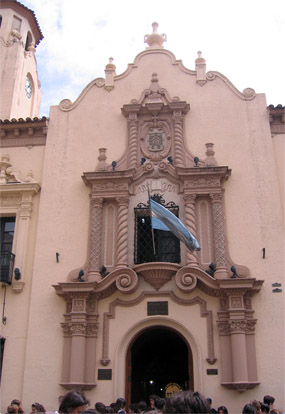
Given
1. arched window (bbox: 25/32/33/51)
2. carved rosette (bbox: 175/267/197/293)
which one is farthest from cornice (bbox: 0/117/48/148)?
arched window (bbox: 25/32/33/51)

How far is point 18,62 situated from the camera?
64.2ft

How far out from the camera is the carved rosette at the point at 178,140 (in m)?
14.0

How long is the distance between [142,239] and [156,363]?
293 inches

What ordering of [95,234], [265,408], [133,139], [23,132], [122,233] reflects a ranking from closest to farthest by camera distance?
1. [265,408]
2. [122,233]
3. [95,234]
4. [133,139]
5. [23,132]

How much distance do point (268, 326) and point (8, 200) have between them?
8661 mm

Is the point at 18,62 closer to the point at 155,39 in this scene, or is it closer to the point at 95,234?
the point at 155,39

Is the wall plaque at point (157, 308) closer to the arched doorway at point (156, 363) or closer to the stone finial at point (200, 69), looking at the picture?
the arched doorway at point (156, 363)

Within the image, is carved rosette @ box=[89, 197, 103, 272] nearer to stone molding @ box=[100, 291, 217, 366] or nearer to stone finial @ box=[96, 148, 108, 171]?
stone finial @ box=[96, 148, 108, 171]

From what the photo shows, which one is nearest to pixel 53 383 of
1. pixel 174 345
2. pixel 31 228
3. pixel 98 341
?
pixel 98 341

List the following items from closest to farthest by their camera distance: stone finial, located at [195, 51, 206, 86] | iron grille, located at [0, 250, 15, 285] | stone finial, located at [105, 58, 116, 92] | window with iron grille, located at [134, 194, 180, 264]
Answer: iron grille, located at [0, 250, 15, 285] < window with iron grille, located at [134, 194, 180, 264] < stone finial, located at [195, 51, 206, 86] < stone finial, located at [105, 58, 116, 92]

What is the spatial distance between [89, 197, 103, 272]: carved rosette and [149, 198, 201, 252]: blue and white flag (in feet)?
6.42

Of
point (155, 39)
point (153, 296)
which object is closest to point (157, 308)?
point (153, 296)

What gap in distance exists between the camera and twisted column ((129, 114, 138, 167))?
14.1m

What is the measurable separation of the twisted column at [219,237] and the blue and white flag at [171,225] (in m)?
1.09
